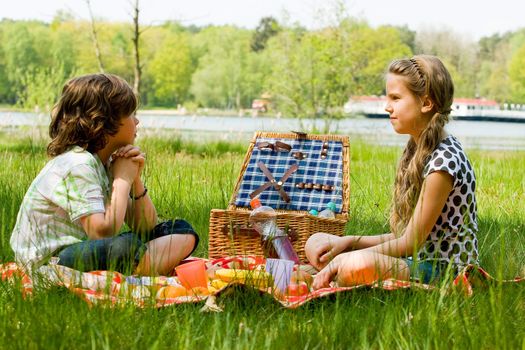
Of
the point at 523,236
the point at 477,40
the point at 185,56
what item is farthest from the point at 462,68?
the point at 523,236

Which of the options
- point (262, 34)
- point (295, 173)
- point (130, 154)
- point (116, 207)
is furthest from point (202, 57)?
point (116, 207)

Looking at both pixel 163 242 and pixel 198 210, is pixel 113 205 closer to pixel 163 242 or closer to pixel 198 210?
pixel 163 242

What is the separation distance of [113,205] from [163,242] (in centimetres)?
33

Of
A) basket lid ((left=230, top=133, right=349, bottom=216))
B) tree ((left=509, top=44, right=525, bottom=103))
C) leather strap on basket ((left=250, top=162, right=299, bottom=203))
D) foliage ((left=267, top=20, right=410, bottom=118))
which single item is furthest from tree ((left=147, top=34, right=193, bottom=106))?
leather strap on basket ((left=250, top=162, right=299, bottom=203))

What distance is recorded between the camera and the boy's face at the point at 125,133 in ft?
11.2

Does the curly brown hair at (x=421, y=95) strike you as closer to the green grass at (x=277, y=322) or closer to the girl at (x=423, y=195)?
the girl at (x=423, y=195)

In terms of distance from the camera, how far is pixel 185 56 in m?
62.5

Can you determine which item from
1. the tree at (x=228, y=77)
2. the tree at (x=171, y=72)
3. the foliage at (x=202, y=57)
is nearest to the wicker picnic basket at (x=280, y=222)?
the foliage at (x=202, y=57)

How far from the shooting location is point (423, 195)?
10.6ft

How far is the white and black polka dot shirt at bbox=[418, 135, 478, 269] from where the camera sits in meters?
3.29

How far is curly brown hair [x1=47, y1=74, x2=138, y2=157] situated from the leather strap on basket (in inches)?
44.1

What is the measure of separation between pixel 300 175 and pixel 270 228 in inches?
21.6

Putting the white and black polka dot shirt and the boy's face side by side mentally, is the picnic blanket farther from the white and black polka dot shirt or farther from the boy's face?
the boy's face

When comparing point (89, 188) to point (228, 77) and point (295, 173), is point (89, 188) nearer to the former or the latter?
point (295, 173)
